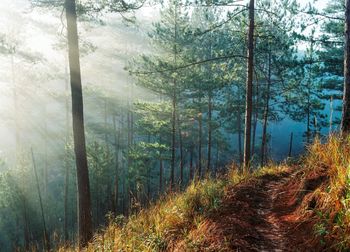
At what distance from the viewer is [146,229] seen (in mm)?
4875

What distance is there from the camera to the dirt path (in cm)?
376

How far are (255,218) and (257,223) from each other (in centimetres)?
16

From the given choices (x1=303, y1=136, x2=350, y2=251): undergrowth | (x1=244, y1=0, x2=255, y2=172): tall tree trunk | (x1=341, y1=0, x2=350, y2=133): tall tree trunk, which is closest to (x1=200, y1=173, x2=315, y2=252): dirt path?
(x1=303, y1=136, x2=350, y2=251): undergrowth

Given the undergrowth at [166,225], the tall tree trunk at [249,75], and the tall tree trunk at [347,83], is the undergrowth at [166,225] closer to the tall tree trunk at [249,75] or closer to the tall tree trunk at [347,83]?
the tall tree trunk at [347,83]

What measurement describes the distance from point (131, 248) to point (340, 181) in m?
2.50

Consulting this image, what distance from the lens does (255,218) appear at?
475 cm

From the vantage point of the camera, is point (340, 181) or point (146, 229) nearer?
point (340, 181)

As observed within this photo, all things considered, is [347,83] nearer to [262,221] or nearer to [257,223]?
[262,221]

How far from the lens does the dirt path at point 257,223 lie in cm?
376

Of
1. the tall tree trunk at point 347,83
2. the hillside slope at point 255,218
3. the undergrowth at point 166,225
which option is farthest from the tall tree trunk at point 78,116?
the tall tree trunk at point 347,83

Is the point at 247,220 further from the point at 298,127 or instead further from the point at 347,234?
the point at 298,127

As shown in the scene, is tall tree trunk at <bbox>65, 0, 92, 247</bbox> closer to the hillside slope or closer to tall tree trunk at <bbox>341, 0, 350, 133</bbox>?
the hillside slope

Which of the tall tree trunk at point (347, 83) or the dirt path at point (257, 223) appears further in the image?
the tall tree trunk at point (347, 83)

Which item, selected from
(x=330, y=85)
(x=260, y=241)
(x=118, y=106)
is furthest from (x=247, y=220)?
(x=118, y=106)
